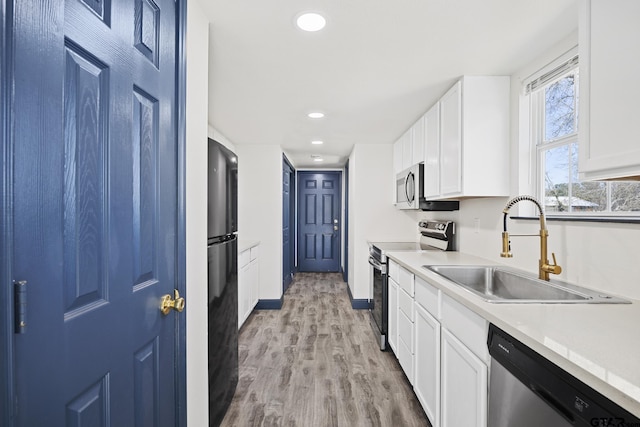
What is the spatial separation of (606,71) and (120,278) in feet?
5.52

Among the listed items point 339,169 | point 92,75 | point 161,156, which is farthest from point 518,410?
point 339,169

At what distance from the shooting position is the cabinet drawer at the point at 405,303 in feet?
7.48

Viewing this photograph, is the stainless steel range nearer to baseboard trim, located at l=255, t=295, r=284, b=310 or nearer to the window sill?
the window sill

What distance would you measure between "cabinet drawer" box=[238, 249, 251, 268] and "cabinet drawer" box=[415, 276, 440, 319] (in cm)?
183

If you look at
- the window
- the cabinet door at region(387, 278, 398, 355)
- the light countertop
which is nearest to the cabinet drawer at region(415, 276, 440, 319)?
the light countertop

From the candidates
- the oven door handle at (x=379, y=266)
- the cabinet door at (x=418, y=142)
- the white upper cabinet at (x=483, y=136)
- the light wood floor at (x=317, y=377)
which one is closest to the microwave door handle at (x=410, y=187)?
the cabinet door at (x=418, y=142)

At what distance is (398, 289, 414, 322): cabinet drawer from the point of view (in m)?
2.28

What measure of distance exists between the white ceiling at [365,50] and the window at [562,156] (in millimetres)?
216

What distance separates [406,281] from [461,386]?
3.17 ft

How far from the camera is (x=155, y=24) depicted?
1.16 meters

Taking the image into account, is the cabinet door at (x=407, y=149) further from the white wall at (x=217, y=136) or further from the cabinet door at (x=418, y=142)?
the white wall at (x=217, y=136)

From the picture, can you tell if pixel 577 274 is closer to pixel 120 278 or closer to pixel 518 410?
pixel 518 410

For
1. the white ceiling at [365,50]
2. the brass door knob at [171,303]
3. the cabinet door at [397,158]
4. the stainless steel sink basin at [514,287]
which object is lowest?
the stainless steel sink basin at [514,287]

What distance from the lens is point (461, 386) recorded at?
4.82ft
